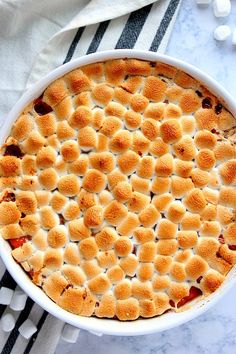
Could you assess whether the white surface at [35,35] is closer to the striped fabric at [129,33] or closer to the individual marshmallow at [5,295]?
the striped fabric at [129,33]

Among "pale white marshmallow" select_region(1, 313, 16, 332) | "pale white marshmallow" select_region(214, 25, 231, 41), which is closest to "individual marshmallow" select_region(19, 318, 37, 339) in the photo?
"pale white marshmallow" select_region(1, 313, 16, 332)

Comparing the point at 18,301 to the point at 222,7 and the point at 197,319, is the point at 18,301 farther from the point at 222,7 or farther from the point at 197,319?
the point at 222,7

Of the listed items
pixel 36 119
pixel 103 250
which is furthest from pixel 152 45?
pixel 103 250

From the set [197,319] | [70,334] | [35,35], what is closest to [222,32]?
[35,35]

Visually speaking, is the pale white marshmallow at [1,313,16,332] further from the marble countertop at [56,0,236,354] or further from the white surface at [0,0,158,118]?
the white surface at [0,0,158,118]

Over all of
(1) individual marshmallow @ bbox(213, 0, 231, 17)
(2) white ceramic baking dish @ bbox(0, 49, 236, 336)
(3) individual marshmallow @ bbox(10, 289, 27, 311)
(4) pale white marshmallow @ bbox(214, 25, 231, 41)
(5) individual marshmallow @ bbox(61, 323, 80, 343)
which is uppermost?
(1) individual marshmallow @ bbox(213, 0, 231, 17)

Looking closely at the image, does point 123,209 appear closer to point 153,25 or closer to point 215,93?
point 215,93
